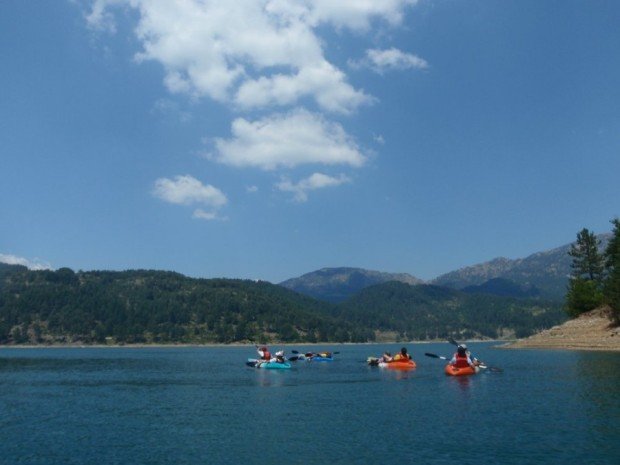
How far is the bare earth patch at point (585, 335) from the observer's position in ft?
355

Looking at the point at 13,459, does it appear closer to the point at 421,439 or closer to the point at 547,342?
the point at 421,439

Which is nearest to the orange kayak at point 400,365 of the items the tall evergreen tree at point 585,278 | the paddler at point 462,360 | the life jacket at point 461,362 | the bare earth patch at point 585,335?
the paddler at point 462,360

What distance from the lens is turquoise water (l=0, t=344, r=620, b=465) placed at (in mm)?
31406

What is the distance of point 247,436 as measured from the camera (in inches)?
1476

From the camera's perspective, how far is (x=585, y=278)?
14175 cm

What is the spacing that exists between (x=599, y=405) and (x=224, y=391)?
38386mm

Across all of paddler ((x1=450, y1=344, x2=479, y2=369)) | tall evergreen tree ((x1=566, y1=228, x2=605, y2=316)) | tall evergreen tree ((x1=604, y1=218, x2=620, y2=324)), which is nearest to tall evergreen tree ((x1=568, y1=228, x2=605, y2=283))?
tall evergreen tree ((x1=566, y1=228, x2=605, y2=316))

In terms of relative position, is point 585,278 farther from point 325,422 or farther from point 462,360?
point 325,422

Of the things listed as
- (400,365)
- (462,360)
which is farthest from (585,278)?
(462,360)

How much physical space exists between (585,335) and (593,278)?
28023 millimetres

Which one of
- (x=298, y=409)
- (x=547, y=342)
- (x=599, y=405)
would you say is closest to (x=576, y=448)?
(x=599, y=405)

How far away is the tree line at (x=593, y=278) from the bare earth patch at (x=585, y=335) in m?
2.90

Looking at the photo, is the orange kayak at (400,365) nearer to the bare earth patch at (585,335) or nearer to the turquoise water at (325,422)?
the turquoise water at (325,422)

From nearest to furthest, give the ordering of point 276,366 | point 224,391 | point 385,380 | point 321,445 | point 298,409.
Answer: point 321,445, point 298,409, point 224,391, point 385,380, point 276,366
